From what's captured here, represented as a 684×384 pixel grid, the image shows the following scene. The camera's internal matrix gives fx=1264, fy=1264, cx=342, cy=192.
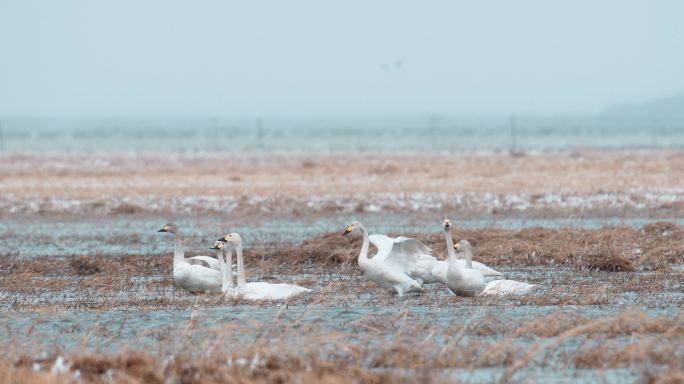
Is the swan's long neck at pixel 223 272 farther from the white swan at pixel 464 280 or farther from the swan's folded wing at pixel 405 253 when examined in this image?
the white swan at pixel 464 280

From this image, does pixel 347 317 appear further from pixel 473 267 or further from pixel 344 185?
pixel 344 185

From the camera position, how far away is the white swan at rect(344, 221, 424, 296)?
15.0m


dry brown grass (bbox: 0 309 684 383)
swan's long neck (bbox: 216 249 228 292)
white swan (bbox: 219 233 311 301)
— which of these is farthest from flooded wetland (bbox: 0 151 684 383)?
swan's long neck (bbox: 216 249 228 292)

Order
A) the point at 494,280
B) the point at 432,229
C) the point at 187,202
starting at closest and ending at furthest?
1. the point at 494,280
2. the point at 432,229
3. the point at 187,202

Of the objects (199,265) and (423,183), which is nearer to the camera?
(199,265)

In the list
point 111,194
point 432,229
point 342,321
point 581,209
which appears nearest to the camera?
point 342,321

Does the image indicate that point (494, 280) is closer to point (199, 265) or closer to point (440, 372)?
point (199, 265)

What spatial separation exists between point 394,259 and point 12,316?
494 centimetres

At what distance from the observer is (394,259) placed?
50.8 ft

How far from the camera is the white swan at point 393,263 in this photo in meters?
15.0

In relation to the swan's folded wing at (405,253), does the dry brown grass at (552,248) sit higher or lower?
lower

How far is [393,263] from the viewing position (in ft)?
50.5

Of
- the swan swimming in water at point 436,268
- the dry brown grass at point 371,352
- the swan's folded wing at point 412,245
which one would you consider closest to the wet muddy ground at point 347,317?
the dry brown grass at point 371,352

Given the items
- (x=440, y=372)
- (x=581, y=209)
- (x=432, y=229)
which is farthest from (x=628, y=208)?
(x=440, y=372)
